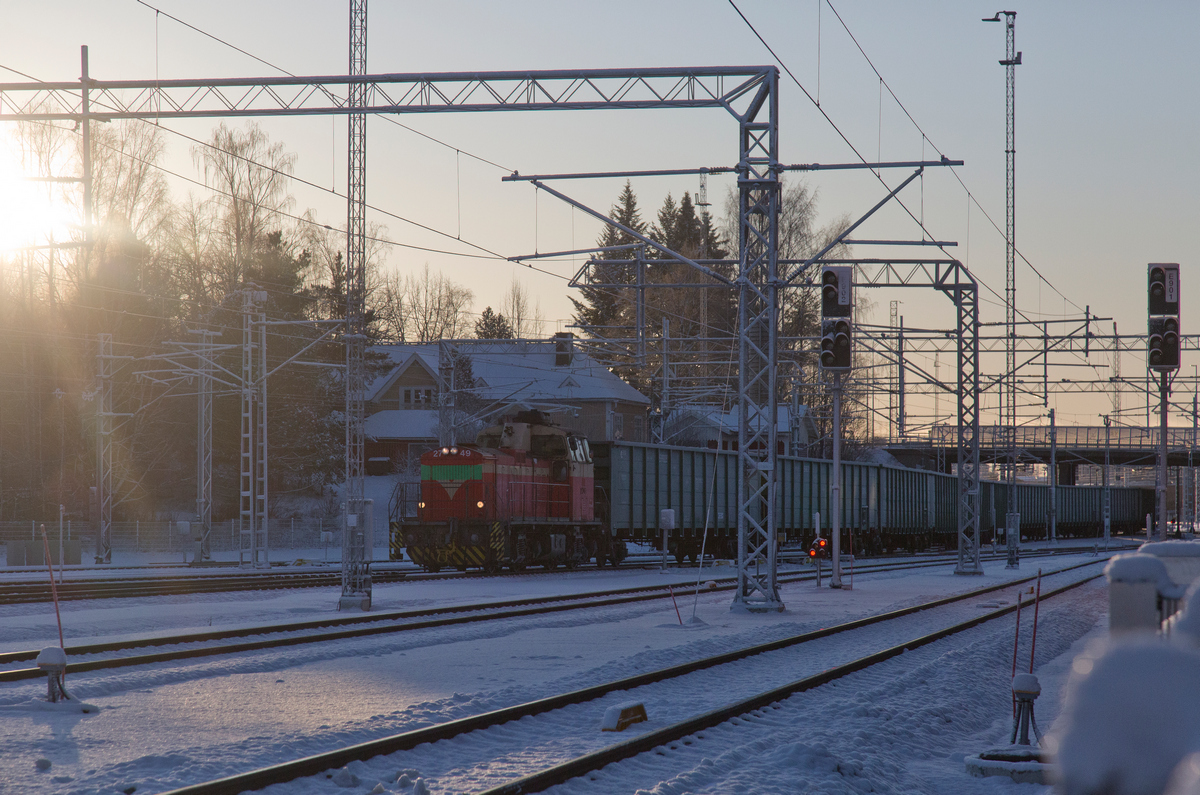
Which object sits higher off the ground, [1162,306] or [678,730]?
[1162,306]

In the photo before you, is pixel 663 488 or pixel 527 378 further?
pixel 527 378

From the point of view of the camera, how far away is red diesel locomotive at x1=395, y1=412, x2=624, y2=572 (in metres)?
28.3

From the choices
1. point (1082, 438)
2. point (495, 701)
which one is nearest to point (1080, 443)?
point (1082, 438)

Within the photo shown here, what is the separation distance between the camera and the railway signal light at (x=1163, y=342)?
1795cm

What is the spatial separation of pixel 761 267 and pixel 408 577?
482 inches

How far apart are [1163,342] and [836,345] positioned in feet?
16.7

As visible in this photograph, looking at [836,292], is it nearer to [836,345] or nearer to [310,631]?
[836,345]

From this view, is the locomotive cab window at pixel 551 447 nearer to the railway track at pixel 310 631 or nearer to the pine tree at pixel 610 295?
the railway track at pixel 310 631

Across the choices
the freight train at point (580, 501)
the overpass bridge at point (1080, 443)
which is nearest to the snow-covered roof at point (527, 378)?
the overpass bridge at point (1080, 443)

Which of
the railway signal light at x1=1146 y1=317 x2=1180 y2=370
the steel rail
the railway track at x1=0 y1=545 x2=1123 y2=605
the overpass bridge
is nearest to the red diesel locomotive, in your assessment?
the railway track at x1=0 y1=545 x2=1123 y2=605

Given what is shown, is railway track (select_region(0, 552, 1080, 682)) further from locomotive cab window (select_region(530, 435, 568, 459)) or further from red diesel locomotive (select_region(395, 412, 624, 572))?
locomotive cab window (select_region(530, 435, 568, 459))

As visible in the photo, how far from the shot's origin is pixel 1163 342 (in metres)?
18.1

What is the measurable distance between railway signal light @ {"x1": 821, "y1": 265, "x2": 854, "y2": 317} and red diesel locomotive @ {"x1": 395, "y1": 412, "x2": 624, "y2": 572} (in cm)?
1096

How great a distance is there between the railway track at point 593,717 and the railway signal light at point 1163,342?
17.7ft
